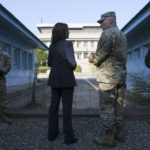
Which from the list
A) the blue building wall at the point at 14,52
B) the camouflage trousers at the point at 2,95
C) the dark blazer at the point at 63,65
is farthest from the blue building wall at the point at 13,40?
the dark blazer at the point at 63,65

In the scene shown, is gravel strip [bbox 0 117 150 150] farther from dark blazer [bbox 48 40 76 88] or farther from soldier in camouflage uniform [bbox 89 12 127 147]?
dark blazer [bbox 48 40 76 88]

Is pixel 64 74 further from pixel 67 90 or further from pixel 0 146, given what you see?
pixel 0 146

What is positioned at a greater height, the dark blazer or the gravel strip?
the dark blazer

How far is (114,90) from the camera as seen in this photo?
2.88 metres

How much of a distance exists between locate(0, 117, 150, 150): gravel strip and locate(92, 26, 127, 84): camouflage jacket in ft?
3.37

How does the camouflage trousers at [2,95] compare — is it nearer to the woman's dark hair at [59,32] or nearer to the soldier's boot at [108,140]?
the woman's dark hair at [59,32]

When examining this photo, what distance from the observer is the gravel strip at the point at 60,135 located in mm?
2812

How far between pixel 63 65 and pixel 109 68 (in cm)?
71

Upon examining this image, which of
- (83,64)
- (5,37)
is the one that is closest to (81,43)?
(83,64)

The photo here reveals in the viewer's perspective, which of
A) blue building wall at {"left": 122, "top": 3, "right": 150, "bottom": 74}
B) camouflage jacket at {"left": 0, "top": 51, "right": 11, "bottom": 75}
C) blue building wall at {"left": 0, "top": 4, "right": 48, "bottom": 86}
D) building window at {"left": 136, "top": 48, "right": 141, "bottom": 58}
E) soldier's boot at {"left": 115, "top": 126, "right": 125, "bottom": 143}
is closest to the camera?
soldier's boot at {"left": 115, "top": 126, "right": 125, "bottom": 143}

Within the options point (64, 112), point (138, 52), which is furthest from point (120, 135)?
point (138, 52)

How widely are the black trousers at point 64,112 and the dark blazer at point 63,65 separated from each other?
5.2 inches

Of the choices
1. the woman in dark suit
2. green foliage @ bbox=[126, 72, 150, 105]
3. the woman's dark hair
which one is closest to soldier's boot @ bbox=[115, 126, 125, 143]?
the woman in dark suit

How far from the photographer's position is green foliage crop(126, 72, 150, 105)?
15.5 ft
